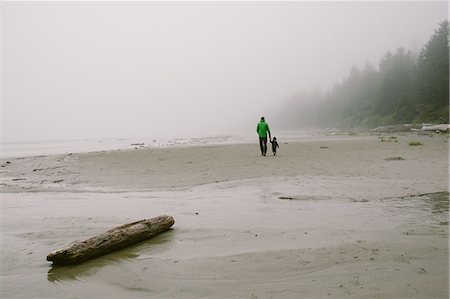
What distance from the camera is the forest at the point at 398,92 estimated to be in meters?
46.7


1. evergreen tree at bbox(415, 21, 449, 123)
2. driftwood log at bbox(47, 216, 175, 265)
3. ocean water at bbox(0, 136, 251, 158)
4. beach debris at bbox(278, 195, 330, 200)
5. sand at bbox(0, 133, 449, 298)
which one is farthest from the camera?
evergreen tree at bbox(415, 21, 449, 123)

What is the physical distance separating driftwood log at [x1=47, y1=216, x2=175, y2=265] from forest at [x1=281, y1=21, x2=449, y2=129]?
4492 cm

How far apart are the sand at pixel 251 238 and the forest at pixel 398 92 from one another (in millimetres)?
41187

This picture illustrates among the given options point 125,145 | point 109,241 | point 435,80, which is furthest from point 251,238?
point 435,80

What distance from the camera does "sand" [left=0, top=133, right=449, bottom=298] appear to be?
327cm

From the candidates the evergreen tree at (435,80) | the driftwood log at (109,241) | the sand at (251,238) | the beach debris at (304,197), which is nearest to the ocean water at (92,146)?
the sand at (251,238)

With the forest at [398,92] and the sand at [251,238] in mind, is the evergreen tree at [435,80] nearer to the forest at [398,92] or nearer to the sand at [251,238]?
the forest at [398,92]

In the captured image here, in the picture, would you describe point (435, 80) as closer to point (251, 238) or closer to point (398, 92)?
point (398, 92)

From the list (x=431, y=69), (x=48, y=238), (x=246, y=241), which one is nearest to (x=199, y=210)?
(x=246, y=241)

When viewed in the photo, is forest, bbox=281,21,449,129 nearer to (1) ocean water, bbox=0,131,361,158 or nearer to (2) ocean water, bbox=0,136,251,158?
(1) ocean water, bbox=0,131,361,158

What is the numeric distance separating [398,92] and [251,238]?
211 ft

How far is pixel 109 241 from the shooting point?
14.4 ft

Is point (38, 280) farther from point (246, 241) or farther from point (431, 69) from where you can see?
point (431, 69)

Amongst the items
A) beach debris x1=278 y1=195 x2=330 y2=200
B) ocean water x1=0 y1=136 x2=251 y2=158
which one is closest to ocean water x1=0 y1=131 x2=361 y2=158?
ocean water x1=0 y1=136 x2=251 y2=158
